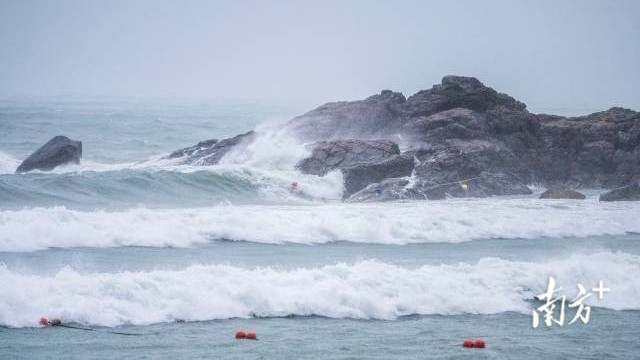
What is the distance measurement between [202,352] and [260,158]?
3276cm

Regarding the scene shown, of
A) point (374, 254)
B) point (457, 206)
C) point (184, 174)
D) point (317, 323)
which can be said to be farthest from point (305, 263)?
point (184, 174)

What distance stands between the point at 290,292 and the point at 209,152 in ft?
101

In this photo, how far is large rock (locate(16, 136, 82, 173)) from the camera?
4672 cm

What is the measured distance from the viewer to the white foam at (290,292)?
1752cm

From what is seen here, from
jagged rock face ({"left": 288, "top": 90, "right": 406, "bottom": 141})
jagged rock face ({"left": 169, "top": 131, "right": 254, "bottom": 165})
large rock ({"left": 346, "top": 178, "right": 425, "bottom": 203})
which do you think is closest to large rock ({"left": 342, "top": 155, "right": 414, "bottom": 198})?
large rock ({"left": 346, "top": 178, "right": 425, "bottom": 203})

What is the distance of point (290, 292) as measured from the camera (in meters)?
19.4

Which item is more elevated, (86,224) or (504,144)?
(504,144)

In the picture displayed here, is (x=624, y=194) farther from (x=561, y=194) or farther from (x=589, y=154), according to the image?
(x=589, y=154)

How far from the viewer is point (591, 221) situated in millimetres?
34375

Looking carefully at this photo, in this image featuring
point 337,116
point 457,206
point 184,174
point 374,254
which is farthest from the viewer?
point 337,116

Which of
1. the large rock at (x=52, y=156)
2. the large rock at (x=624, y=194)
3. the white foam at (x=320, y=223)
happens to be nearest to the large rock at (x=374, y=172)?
the white foam at (x=320, y=223)

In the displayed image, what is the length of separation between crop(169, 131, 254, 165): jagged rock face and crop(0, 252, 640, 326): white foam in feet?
87.0

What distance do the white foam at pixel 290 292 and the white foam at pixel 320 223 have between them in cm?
592

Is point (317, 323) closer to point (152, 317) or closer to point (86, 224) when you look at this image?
point (152, 317)
